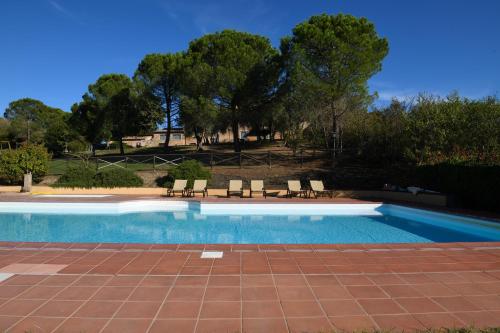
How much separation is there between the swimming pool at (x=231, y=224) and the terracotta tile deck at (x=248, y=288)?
9.62 feet

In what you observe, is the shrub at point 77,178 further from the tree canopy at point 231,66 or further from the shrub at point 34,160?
the tree canopy at point 231,66

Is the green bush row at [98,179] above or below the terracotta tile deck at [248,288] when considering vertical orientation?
above

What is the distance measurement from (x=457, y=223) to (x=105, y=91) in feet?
90.5

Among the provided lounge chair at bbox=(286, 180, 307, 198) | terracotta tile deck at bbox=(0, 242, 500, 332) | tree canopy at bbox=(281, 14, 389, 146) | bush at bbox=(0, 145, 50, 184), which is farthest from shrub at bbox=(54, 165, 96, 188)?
tree canopy at bbox=(281, 14, 389, 146)

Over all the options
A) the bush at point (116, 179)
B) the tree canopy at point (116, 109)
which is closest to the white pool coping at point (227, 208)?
the bush at point (116, 179)

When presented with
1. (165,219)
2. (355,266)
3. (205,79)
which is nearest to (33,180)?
(165,219)

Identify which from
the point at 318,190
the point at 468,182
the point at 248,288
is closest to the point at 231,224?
the point at 318,190

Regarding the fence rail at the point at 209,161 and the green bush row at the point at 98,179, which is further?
the fence rail at the point at 209,161

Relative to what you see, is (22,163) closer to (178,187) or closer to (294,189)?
(178,187)

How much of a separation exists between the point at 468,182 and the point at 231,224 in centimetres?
778

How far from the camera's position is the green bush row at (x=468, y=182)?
9969 millimetres

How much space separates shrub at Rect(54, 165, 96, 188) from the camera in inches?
581

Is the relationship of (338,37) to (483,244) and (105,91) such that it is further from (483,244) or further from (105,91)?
(105,91)

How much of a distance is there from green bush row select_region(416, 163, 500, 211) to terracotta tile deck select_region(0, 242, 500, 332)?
18.7 ft
